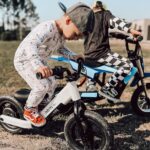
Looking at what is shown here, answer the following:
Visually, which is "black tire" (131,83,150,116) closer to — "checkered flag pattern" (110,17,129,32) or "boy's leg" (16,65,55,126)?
"checkered flag pattern" (110,17,129,32)

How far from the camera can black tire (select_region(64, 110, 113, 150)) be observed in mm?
4691

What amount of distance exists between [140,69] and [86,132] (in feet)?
7.32

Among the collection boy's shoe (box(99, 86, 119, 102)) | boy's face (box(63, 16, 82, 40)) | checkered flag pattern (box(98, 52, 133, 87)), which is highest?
boy's face (box(63, 16, 82, 40))

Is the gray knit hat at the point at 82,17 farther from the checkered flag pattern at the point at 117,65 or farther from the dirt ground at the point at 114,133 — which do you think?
the checkered flag pattern at the point at 117,65

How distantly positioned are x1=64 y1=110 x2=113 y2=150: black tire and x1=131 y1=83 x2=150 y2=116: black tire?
216cm

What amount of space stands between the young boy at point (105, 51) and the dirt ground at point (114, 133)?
0.47m

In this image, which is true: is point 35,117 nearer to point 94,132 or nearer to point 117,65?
point 94,132

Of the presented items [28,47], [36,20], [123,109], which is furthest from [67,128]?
[36,20]

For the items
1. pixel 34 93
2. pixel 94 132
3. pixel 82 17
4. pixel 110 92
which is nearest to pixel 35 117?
pixel 34 93

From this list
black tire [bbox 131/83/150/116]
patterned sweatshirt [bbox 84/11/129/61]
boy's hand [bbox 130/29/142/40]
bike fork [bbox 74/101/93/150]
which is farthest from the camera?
black tire [bbox 131/83/150/116]

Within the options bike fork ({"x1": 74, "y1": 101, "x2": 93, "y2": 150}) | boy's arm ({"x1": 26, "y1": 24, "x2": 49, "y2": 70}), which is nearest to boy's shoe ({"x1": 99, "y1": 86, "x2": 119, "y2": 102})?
bike fork ({"x1": 74, "y1": 101, "x2": 93, "y2": 150})

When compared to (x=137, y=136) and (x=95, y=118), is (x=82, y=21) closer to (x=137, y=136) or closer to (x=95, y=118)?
(x=95, y=118)

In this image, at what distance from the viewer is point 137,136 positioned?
19.0 ft

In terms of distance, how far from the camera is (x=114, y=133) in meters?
5.91
